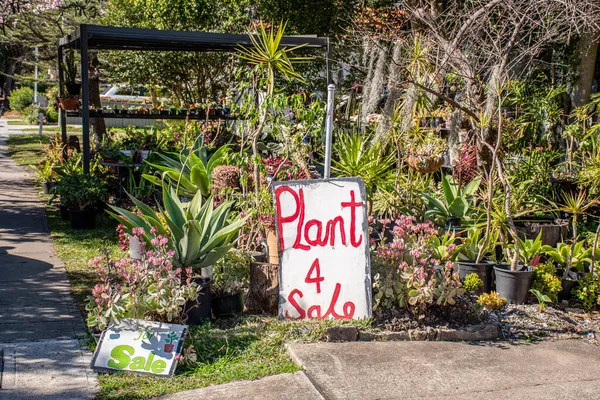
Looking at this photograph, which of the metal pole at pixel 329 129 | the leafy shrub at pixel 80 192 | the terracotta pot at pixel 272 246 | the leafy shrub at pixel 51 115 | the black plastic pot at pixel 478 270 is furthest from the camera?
the leafy shrub at pixel 51 115

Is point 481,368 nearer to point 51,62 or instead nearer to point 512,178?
point 512,178

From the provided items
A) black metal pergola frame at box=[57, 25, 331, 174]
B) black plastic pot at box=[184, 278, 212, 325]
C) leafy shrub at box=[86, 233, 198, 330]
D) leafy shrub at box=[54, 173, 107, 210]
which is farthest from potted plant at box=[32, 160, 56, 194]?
leafy shrub at box=[86, 233, 198, 330]

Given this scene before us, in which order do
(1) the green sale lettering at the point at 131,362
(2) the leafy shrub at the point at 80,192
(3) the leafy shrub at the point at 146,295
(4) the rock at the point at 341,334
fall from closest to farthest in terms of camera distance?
1. (1) the green sale lettering at the point at 131,362
2. (3) the leafy shrub at the point at 146,295
3. (4) the rock at the point at 341,334
4. (2) the leafy shrub at the point at 80,192

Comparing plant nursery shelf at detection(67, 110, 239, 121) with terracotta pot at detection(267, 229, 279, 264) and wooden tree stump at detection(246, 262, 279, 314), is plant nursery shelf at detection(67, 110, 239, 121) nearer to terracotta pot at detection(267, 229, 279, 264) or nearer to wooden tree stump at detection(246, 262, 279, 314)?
terracotta pot at detection(267, 229, 279, 264)

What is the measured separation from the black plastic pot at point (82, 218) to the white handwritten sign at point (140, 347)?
4744 mm

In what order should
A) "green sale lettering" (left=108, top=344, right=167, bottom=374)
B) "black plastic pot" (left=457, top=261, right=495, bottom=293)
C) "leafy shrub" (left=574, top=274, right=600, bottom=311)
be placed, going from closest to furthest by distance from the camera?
"green sale lettering" (left=108, top=344, right=167, bottom=374) < "leafy shrub" (left=574, top=274, right=600, bottom=311) < "black plastic pot" (left=457, top=261, right=495, bottom=293)

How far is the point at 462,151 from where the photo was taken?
31.0 feet

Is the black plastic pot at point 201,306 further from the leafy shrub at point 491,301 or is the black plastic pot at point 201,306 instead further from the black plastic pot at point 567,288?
the black plastic pot at point 567,288

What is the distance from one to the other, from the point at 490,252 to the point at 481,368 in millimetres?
2045

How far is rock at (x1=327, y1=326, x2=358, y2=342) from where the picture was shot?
505 centimetres

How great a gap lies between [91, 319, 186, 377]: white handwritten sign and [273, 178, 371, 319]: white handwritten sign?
0.97 meters

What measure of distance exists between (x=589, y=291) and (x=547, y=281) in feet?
1.25

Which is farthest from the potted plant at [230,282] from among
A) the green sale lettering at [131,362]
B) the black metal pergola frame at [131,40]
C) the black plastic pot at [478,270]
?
the black metal pergola frame at [131,40]

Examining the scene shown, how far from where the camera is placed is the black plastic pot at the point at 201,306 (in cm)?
515
